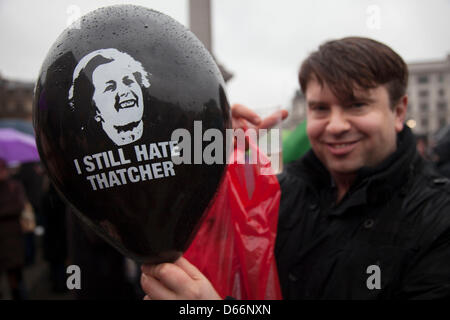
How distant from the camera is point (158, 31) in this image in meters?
0.97

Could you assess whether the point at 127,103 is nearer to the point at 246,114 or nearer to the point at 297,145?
the point at 246,114

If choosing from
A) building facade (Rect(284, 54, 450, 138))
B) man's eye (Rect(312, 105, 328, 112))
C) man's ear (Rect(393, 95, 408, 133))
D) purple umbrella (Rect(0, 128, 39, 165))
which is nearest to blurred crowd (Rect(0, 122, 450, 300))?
purple umbrella (Rect(0, 128, 39, 165))

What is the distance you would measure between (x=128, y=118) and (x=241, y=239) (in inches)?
25.9

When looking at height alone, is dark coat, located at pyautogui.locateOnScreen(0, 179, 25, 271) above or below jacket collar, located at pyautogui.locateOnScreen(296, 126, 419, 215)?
below

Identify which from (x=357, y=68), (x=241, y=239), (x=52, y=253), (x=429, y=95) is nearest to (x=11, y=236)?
(x=52, y=253)

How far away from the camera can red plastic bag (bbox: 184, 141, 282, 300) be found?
1324 mm

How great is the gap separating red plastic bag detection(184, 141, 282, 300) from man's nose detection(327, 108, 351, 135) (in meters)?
0.29

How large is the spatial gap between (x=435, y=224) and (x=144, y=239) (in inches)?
36.3

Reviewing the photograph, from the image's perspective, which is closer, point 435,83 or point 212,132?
point 212,132

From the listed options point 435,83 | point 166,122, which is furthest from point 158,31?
point 435,83

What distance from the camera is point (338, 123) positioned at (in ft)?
4.72

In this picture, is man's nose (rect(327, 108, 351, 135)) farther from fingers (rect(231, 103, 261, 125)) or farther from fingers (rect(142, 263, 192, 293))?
fingers (rect(142, 263, 192, 293))
